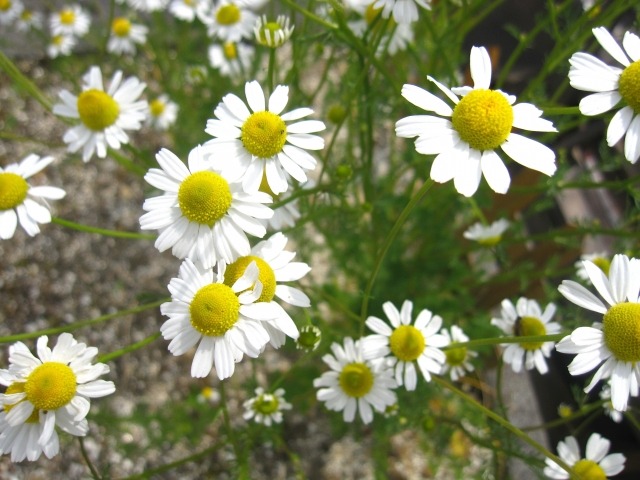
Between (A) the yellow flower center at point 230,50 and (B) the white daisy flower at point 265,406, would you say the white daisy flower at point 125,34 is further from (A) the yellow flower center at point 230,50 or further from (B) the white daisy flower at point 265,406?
(B) the white daisy flower at point 265,406

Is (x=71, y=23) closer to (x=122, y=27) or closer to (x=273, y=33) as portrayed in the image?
(x=122, y=27)

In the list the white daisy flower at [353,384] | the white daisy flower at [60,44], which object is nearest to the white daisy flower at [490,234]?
the white daisy flower at [353,384]

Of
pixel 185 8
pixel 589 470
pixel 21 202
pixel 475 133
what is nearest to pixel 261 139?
pixel 475 133

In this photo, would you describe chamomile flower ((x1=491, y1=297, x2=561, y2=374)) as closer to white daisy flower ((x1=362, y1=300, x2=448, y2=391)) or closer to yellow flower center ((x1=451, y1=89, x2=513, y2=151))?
white daisy flower ((x1=362, y1=300, x2=448, y2=391))

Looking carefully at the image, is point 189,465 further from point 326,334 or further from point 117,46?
point 117,46

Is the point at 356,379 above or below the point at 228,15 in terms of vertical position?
below

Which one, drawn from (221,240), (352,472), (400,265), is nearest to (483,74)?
(221,240)
